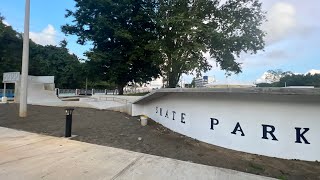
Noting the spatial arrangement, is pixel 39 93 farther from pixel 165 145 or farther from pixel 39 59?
pixel 39 59

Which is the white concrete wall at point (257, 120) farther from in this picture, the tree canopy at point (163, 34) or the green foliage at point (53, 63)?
the green foliage at point (53, 63)

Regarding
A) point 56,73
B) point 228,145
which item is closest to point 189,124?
point 228,145

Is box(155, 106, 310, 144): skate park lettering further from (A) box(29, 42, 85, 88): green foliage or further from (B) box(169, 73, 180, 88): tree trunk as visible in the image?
(A) box(29, 42, 85, 88): green foliage

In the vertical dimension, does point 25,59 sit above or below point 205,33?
below

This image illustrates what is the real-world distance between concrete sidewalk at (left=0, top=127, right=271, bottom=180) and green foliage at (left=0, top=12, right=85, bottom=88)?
3123 cm

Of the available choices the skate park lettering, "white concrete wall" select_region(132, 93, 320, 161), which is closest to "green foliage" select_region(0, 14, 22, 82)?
the skate park lettering

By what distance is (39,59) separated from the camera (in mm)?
52156

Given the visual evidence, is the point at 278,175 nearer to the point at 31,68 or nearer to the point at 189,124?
the point at 189,124

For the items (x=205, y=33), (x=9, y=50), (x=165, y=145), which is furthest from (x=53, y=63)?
(x=165, y=145)

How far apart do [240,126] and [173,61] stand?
14.3 metres

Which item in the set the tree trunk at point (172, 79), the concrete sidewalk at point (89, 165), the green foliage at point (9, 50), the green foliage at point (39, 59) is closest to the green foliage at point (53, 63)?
the green foliage at point (39, 59)

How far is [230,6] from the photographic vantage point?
2298cm

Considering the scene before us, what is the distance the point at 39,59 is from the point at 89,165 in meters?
51.6

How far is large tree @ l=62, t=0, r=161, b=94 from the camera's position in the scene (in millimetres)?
22531
